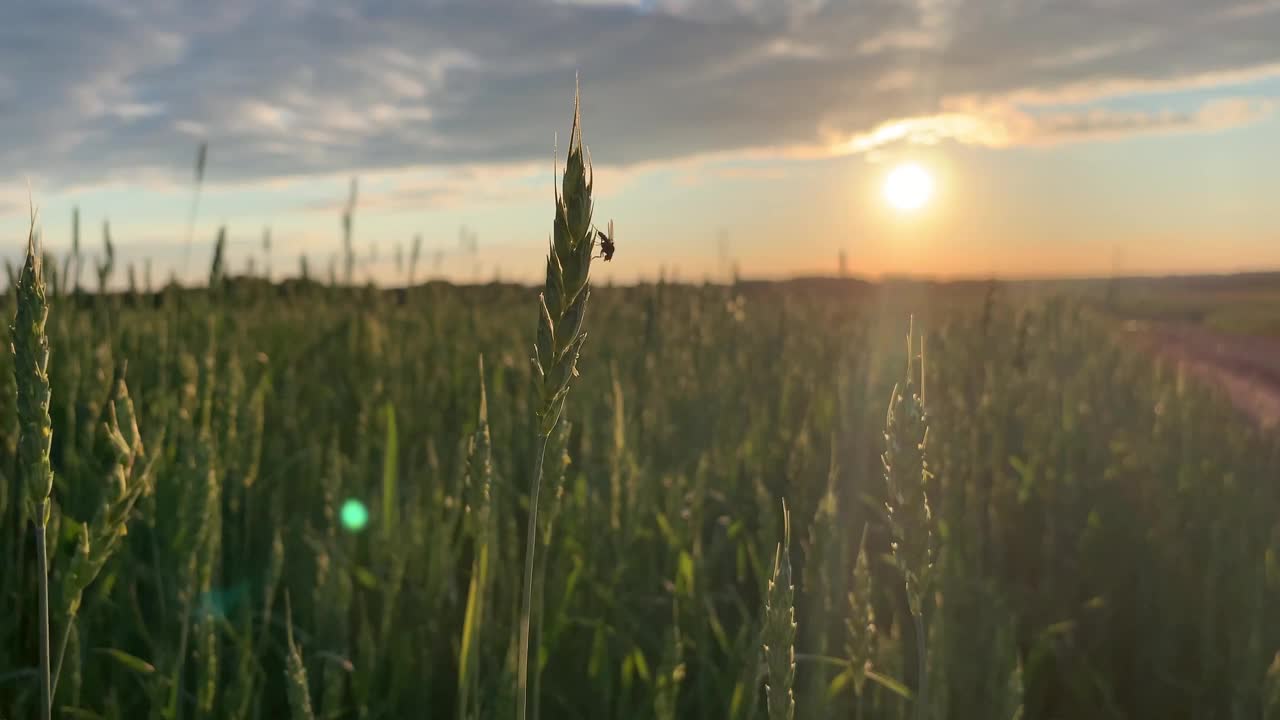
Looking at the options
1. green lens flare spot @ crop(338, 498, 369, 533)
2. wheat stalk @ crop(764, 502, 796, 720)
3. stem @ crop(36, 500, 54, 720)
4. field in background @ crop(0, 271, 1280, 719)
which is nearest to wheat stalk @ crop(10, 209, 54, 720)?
stem @ crop(36, 500, 54, 720)

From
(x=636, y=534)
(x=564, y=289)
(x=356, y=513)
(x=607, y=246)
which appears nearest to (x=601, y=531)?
(x=636, y=534)

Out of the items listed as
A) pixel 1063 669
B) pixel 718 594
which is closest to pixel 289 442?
pixel 718 594

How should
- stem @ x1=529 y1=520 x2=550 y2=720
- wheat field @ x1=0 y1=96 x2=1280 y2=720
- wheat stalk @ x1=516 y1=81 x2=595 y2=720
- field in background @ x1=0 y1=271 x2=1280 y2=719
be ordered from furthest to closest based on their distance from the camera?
field in background @ x1=0 y1=271 x2=1280 y2=719 < stem @ x1=529 y1=520 x2=550 y2=720 < wheat field @ x1=0 y1=96 x2=1280 y2=720 < wheat stalk @ x1=516 y1=81 x2=595 y2=720

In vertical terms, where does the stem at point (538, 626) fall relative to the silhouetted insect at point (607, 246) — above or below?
below

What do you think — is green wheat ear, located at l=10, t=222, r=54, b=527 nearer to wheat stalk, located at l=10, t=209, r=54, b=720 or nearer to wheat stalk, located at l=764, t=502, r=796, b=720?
wheat stalk, located at l=10, t=209, r=54, b=720

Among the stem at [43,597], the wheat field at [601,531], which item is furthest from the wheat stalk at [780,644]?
the stem at [43,597]

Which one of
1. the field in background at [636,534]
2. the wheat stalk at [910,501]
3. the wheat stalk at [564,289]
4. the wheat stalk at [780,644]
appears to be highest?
the wheat stalk at [564,289]

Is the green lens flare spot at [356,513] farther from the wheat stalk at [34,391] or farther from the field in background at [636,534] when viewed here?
the wheat stalk at [34,391]

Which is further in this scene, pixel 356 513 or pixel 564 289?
pixel 356 513

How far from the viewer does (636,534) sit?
2.22 meters

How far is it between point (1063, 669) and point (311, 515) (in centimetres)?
223

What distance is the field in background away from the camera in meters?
1.65

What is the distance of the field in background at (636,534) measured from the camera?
1651mm

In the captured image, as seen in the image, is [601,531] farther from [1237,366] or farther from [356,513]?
[1237,366]
